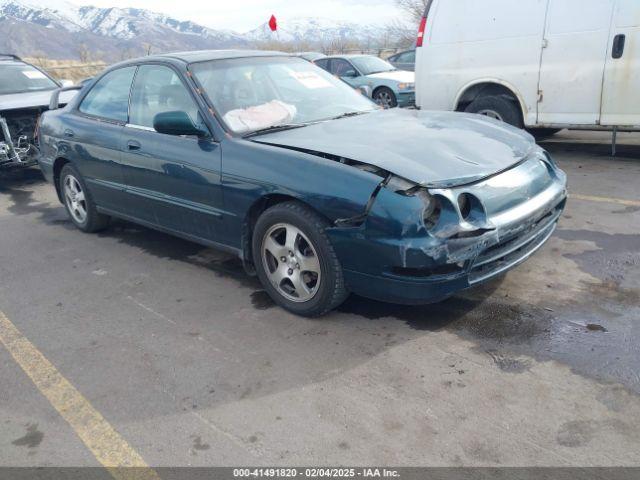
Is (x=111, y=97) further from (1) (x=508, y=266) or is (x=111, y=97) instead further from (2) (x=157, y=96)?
(1) (x=508, y=266)

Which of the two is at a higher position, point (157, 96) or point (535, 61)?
point (535, 61)

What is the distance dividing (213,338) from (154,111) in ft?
6.56

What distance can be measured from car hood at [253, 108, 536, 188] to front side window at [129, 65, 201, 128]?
748mm

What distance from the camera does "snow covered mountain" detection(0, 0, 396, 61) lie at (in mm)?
109625

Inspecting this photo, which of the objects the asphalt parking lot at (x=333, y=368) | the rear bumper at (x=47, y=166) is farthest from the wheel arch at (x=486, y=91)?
the rear bumper at (x=47, y=166)

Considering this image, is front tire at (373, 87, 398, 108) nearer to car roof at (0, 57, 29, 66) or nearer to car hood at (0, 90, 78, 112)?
car hood at (0, 90, 78, 112)

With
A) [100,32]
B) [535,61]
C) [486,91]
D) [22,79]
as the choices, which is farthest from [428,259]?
[100,32]

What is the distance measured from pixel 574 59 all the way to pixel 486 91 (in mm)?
1189

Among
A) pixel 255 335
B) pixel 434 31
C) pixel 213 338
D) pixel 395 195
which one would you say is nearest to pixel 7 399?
pixel 213 338

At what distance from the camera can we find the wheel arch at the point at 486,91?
7143 millimetres

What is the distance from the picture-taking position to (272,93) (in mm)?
4348

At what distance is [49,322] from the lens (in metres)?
3.82

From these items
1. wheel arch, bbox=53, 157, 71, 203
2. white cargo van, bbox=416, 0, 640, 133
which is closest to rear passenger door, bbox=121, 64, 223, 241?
wheel arch, bbox=53, 157, 71, 203

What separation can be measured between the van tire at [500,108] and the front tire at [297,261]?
4692mm
